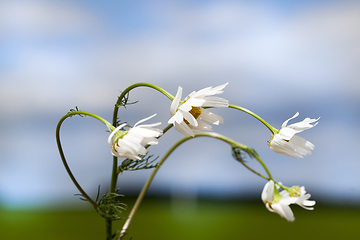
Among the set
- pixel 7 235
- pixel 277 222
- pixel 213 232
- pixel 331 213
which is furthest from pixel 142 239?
pixel 331 213

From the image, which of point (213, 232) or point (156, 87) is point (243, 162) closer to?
point (156, 87)

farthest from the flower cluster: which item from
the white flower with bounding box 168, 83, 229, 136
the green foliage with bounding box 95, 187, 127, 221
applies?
the green foliage with bounding box 95, 187, 127, 221

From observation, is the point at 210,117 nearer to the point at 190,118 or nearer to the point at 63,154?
the point at 190,118

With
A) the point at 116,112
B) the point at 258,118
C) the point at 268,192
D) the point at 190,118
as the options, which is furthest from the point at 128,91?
the point at 268,192

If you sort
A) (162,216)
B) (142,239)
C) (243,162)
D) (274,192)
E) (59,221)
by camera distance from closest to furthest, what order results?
(274,192) → (243,162) → (142,239) → (59,221) → (162,216)

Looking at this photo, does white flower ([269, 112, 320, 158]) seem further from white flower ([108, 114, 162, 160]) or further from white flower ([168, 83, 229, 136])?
white flower ([108, 114, 162, 160])
